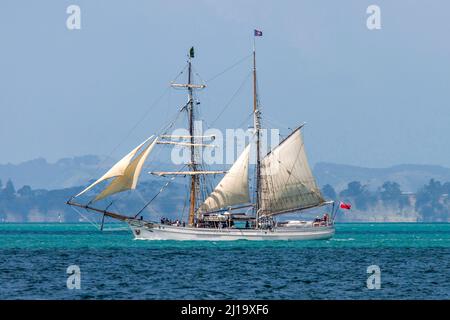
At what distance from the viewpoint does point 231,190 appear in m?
125

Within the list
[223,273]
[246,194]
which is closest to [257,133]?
[246,194]

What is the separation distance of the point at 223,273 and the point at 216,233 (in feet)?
161

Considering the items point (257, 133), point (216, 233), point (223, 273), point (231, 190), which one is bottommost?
point (223, 273)

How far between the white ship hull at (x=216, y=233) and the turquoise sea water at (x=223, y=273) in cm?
1221

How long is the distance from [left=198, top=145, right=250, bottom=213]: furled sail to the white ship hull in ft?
9.74

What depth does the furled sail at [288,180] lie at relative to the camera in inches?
4894

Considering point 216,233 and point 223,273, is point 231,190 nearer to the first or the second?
point 216,233

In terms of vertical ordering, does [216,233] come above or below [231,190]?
below

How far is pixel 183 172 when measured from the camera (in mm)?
129000

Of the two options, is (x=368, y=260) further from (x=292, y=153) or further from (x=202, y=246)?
(x=292, y=153)

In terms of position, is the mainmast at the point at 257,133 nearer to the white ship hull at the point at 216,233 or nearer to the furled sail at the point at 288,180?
the furled sail at the point at 288,180

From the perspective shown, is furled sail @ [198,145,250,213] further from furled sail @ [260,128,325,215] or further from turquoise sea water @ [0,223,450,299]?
turquoise sea water @ [0,223,450,299]

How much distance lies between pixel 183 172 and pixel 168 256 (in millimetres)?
34751
